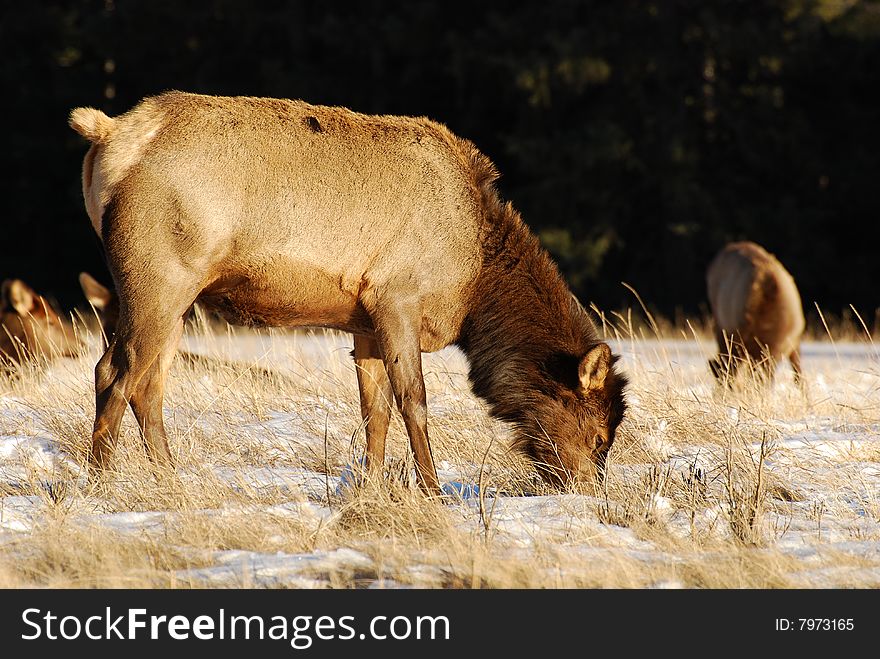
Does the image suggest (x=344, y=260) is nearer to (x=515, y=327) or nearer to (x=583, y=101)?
(x=515, y=327)

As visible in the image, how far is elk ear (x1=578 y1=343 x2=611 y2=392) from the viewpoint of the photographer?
19.4 feet

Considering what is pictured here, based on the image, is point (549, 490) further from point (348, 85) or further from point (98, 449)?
point (348, 85)

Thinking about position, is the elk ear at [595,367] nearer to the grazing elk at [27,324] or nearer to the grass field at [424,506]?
the grass field at [424,506]

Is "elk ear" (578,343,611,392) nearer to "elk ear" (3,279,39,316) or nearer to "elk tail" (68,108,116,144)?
"elk tail" (68,108,116,144)

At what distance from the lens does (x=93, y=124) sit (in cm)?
577

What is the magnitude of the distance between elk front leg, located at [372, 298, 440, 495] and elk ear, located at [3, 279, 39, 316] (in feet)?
17.4

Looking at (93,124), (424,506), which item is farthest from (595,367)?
(93,124)

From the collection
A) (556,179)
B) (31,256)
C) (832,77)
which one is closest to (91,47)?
(31,256)

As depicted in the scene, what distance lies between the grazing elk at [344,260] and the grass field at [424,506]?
13.6 inches

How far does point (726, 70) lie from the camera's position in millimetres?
25062

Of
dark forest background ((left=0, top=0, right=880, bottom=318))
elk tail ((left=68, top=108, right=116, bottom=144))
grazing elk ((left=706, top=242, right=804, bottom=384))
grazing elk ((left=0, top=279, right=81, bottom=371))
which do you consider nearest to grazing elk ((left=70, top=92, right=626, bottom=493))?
elk tail ((left=68, top=108, right=116, bottom=144))

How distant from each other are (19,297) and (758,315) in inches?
293

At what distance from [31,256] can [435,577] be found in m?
23.9

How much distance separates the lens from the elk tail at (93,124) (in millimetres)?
5770
